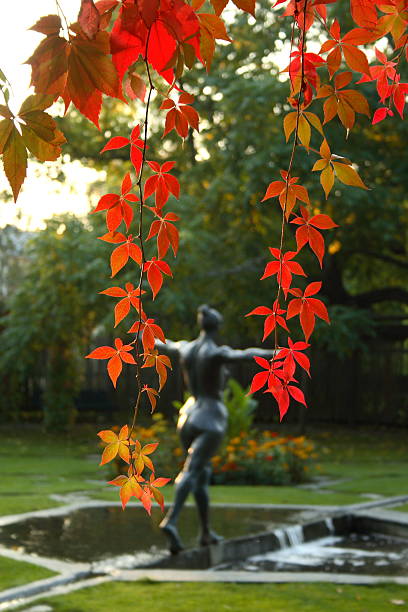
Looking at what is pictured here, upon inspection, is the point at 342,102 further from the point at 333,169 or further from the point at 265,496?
the point at 265,496

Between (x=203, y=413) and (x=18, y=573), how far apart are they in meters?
2.28

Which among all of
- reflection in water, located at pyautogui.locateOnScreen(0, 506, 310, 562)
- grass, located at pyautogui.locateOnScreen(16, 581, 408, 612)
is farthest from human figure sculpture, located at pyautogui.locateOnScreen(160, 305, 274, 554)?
grass, located at pyautogui.locateOnScreen(16, 581, 408, 612)

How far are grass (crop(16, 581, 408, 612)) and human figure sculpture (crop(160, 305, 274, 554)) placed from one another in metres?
1.25

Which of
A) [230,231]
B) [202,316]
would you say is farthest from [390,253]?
[202,316]

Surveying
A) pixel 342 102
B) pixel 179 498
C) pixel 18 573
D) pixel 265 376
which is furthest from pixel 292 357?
pixel 179 498

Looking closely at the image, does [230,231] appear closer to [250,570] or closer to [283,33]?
[283,33]

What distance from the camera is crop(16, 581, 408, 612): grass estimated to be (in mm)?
5770

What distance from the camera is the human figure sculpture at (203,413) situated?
780 cm

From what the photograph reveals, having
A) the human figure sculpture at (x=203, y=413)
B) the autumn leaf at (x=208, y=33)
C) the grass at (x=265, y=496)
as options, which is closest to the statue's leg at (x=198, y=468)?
the human figure sculpture at (x=203, y=413)

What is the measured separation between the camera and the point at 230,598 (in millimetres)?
6023

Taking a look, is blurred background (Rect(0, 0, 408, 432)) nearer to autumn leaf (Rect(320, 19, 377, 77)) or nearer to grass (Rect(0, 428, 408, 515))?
grass (Rect(0, 428, 408, 515))

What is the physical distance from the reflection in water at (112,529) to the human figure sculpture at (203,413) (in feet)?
1.48

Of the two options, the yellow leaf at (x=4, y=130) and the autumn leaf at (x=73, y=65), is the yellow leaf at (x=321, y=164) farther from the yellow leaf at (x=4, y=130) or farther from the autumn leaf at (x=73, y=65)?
the yellow leaf at (x=4, y=130)

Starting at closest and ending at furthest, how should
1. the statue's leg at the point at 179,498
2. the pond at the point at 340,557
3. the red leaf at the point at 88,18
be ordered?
the red leaf at the point at 88,18 < the statue's leg at the point at 179,498 < the pond at the point at 340,557
